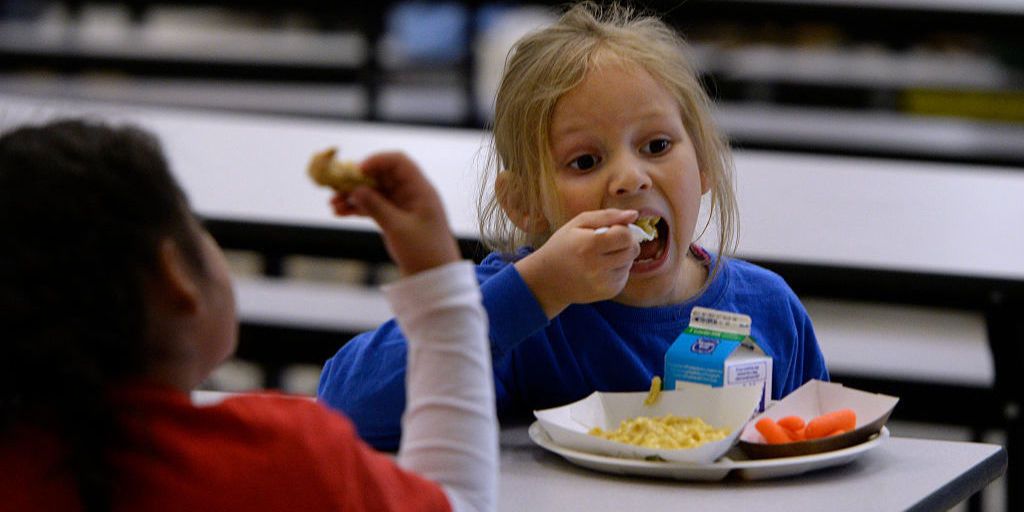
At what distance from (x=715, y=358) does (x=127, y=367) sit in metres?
0.66

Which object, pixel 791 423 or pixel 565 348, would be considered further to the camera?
pixel 565 348

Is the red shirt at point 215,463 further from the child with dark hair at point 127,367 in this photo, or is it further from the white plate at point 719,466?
the white plate at point 719,466

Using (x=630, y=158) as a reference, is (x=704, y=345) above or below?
below

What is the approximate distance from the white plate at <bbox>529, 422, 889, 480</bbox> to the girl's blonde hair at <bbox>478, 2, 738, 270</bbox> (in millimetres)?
369

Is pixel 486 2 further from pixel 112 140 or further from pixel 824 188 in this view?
pixel 112 140

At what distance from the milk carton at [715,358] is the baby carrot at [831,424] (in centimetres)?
6

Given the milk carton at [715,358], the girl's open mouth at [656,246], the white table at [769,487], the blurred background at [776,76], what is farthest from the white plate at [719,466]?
the blurred background at [776,76]

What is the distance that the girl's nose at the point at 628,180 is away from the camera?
1.39 meters

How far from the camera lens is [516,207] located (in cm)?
154

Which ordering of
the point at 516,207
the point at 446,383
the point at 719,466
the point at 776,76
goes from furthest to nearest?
the point at 776,76 → the point at 516,207 → the point at 719,466 → the point at 446,383

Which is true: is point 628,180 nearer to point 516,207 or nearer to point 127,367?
point 516,207

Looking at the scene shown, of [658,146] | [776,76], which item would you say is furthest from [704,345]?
[776,76]

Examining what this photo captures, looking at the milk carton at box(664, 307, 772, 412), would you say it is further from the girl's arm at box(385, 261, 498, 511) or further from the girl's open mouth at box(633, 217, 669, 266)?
the girl's arm at box(385, 261, 498, 511)

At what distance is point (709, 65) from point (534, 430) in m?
2.49
